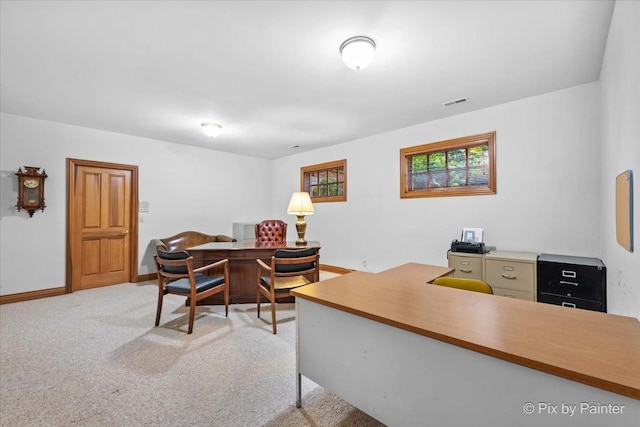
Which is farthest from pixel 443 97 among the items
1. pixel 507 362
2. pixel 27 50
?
pixel 27 50

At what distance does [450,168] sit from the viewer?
3.86 meters

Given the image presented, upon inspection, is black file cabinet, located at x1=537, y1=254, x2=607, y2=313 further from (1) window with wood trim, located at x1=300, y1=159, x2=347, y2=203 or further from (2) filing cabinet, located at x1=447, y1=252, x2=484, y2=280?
(1) window with wood trim, located at x1=300, y1=159, x2=347, y2=203

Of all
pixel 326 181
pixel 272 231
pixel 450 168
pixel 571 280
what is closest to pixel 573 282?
pixel 571 280

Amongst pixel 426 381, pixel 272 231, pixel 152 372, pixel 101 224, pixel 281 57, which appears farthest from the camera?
pixel 272 231

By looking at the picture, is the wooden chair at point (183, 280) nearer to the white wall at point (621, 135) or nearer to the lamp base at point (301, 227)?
the lamp base at point (301, 227)

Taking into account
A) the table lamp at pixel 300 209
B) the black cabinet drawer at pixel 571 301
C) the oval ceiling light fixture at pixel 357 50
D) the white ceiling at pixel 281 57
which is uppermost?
the white ceiling at pixel 281 57

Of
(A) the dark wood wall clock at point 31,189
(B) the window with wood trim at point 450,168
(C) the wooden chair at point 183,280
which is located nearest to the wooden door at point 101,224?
(A) the dark wood wall clock at point 31,189

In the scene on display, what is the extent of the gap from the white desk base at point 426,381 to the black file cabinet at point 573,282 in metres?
2.34

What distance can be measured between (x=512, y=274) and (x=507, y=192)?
1052 millimetres

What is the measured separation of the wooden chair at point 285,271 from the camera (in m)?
2.76

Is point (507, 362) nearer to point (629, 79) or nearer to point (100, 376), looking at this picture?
point (629, 79)

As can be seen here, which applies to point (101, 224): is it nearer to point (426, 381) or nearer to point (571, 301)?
point (426, 381)

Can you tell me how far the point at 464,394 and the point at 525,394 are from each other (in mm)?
204

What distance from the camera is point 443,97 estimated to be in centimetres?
315
